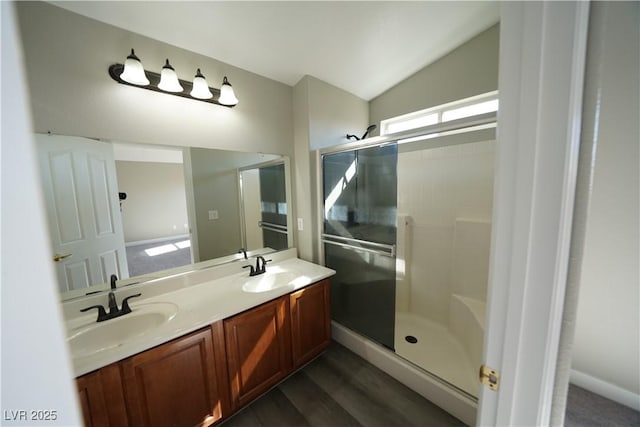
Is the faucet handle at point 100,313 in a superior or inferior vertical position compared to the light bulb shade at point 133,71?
inferior

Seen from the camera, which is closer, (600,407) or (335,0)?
(335,0)

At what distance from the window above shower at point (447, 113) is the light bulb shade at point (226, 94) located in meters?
1.33

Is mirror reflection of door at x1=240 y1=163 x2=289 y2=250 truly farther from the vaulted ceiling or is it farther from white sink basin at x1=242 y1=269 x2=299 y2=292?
the vaulted ceiling

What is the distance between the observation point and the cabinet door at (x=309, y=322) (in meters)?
1.67

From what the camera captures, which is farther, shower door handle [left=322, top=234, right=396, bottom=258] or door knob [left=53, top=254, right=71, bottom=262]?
shower door handle [left=322, top=234, right=396, bottom=258]

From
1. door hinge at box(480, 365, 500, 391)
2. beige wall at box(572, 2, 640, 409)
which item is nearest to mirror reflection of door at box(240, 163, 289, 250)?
door hinge at box(480, 365, 500, 391)

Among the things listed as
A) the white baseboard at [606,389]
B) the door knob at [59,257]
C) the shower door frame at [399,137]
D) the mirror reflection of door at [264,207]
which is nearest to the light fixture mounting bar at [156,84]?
the mirror reflection of door at [264,207]

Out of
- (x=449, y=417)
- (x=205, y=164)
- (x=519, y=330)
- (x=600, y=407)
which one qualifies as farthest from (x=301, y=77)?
(x=600, y=407)

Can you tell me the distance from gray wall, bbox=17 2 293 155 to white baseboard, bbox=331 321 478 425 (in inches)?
A: 79.0

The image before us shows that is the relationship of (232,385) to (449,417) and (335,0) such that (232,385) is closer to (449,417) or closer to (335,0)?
(449,417)

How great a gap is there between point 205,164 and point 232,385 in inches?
60.1

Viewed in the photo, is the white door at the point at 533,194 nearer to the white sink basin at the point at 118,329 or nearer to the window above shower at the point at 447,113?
the window above shower at the point at 447,113

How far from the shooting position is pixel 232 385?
1348 mm

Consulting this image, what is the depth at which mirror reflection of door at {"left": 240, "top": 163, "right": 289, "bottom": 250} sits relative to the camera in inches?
80.4
